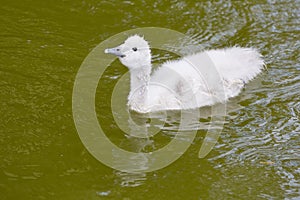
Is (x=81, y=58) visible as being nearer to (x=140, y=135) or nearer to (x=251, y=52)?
(x=140, y=135)

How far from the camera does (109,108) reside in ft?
15.7

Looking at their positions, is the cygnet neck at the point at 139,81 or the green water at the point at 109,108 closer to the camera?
the green water at the point at 109,108

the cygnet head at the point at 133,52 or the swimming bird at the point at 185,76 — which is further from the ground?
the cygnet head at the point at 133,52

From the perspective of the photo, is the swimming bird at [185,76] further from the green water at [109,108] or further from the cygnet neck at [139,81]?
the green water at [109,108]

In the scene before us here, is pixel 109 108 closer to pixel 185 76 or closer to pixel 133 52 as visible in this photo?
pixel 133 52

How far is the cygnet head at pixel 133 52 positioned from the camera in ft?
16.1

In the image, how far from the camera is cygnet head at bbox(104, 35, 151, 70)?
16.1 feet

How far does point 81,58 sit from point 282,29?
79.7 inches

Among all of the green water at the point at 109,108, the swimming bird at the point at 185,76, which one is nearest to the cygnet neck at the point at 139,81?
the swimming bird at the point at 185,76

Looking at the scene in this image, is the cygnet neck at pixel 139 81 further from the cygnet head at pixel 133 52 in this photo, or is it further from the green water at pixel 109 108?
the green water at pixel 109 108

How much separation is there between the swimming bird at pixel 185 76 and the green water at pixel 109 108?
0.16m

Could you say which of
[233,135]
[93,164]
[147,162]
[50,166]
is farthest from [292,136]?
[50,166]

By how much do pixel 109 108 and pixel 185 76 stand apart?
2.35ft

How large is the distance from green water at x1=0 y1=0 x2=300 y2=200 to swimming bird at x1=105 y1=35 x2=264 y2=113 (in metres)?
0.16
